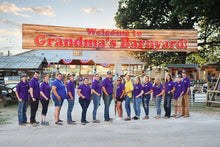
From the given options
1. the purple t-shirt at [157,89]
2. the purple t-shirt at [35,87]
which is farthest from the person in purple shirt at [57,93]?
the purple t-shirt at [157,89]

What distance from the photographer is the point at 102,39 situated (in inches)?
390

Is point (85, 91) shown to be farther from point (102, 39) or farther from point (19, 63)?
point (19, 63)

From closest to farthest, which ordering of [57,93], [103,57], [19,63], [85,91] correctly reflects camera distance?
1. [57,93]
2. [85,91]
3. [19,63]
4. [103,57]

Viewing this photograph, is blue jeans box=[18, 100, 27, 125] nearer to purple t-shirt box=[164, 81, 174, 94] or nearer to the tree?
purple t-shirt box=[164, 81, 174, 94]

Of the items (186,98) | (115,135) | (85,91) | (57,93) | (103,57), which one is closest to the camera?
(115,135)

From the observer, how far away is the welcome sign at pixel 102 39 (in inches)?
367

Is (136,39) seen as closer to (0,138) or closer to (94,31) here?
(94,31)

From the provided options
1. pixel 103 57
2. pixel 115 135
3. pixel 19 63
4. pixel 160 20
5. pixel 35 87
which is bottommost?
pixel 115 135

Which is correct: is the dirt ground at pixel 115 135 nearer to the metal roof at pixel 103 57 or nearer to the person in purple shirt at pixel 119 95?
the person in purple shirt at pixel 119 95

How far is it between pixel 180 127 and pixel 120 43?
5.01 meters

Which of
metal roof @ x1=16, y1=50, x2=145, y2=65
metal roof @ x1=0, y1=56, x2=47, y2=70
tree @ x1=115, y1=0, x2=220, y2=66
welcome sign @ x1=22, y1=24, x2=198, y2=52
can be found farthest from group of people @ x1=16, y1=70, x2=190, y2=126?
metal roof @ x1=16, y1=50, x2=145, y2=65

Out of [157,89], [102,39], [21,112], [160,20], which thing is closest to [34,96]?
[21,112]

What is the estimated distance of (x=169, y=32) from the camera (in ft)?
33.8

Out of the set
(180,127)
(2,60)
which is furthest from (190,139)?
(2,60)
